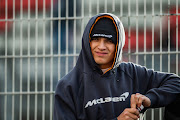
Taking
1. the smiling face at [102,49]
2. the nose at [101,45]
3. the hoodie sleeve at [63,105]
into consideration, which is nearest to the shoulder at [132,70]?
the smiling face at [102,49]

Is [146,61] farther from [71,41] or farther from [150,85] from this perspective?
[150,85]

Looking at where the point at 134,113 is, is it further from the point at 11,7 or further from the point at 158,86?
the point at 11,7

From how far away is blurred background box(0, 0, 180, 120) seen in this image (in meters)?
4.34

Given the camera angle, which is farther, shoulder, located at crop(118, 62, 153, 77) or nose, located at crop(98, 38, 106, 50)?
shoulder, located at crop(118, 62, 153, 77)

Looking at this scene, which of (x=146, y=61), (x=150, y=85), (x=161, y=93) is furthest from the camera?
(x=146, y=61)

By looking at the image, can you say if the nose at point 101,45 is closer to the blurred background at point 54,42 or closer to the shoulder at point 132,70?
the shoulder at point 132,70

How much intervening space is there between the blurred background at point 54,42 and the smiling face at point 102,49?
5.83 feet

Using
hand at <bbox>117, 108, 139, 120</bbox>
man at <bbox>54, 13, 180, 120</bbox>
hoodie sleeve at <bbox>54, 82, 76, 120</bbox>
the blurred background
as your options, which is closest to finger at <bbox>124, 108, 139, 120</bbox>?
hand at <bbox>117, 108, 139, 120</bbox>

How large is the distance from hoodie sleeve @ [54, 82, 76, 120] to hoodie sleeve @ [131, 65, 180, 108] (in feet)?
1.82

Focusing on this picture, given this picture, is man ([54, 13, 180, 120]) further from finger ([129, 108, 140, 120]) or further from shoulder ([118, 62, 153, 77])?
finger ([129, 108, 140, 120])

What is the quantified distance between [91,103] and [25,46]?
229cm

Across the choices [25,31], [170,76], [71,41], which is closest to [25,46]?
[25,31]

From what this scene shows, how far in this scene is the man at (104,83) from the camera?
2.47 metres

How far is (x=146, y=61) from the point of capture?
4355 mm
